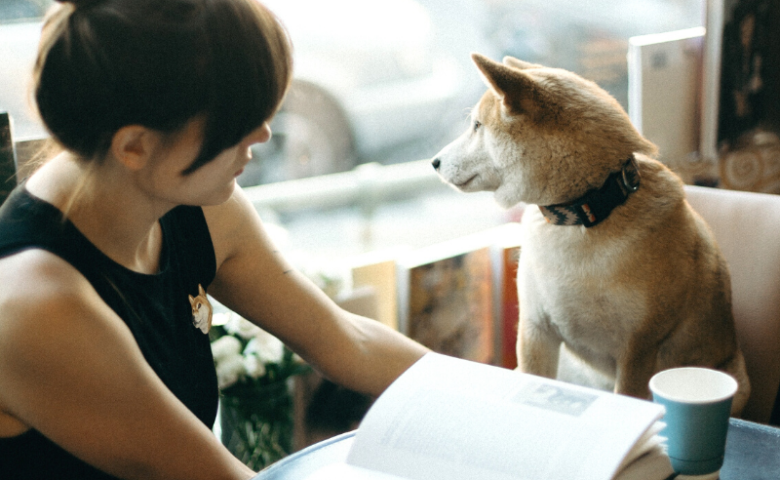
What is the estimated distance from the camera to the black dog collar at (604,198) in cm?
100

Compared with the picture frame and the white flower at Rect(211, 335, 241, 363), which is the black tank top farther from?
the picture frame

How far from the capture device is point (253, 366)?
4.18 ft

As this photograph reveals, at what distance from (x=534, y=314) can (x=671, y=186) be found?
0.92ft

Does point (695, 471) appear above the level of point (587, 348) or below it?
above

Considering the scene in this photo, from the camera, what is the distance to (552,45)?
2066 mm

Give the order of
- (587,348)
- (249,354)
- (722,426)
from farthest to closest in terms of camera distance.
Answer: (249,354), (587,348), (722,426)

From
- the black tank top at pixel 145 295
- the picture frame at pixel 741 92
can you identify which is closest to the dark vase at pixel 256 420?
the black tank top at pixel 145 295

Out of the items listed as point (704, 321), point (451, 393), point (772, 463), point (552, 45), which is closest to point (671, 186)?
point (704, 321)

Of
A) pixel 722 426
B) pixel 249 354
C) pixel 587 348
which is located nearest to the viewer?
pixel 722 426

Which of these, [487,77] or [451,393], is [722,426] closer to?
[451,393]

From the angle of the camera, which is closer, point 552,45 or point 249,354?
point 249,354

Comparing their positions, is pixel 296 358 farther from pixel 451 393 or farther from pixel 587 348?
pixel 451 393

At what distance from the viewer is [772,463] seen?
75cm

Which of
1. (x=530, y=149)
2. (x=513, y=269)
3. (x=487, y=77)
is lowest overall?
(x=513, y=269)
